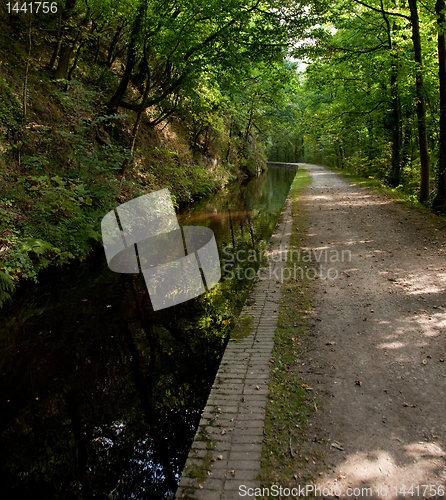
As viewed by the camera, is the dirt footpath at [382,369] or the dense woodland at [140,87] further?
the dense woodland at [140,87]

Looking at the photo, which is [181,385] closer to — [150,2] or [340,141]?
[150,2]

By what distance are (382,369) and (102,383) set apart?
3.56 metres

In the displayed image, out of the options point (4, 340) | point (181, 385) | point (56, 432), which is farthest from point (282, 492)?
point (4, 340)

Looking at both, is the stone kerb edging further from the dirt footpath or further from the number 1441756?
the number 1441756

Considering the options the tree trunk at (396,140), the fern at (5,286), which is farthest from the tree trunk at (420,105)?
the fern at (5,286)

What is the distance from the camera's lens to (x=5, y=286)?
20.1 feet

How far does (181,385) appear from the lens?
4254 mm

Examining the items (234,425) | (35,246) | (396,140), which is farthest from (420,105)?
(35,246)

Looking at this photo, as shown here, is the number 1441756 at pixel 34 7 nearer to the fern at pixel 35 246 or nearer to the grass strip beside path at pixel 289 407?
the fern at pixel 35 246

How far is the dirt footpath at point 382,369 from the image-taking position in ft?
8.71

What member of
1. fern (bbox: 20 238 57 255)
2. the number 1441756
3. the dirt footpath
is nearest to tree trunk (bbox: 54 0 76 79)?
the number 1441756

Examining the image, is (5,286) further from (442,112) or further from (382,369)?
(442,112)

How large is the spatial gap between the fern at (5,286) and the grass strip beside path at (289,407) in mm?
5091

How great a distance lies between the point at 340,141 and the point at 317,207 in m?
23.5
